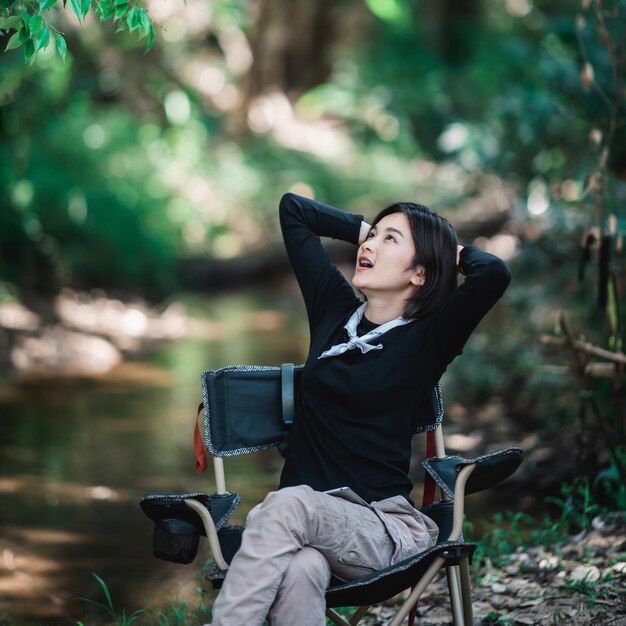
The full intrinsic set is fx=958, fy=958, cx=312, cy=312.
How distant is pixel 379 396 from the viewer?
9.10ft

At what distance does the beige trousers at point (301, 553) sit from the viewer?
2352 mm

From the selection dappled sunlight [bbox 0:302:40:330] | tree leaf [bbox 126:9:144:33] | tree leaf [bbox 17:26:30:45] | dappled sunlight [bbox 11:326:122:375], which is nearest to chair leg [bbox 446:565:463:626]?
tree leaf [bbox 126:9:144:33]

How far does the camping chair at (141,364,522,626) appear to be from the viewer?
8.10ft

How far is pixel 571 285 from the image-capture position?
5.50 m

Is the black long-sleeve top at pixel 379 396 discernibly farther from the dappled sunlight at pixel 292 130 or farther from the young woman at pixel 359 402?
the dappled sunlight at pixel 292 130

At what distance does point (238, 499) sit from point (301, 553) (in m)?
0.44

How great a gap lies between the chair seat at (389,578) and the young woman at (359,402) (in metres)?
0.06

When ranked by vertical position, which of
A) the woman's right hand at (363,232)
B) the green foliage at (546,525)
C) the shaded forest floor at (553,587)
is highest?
the woman's right hand at (363,232)

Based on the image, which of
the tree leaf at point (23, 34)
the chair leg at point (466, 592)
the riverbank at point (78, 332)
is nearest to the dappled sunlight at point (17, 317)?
the riverbank at point (78, 332)

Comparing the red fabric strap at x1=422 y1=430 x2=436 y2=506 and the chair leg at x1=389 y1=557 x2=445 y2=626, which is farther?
the red fabric strap at x1=422 y1=430 x2=436 y2=506

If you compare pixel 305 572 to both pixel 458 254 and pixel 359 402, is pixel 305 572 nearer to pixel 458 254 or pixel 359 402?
pixel 359 402

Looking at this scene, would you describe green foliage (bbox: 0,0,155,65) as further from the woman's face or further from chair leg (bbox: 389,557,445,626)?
chair leg (bbox: 389,557,445,626)

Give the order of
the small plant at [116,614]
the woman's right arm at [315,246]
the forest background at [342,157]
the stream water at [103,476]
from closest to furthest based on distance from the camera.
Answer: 1. the woman's right arm at [315,246]
2. the small plant at [116,614]
3. the stream water at [103,476]
4. the forest background at [342,157]

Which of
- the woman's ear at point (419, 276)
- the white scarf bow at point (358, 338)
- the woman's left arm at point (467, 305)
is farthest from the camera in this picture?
the woman's ear at point (419, 276)
